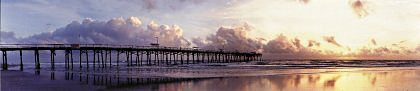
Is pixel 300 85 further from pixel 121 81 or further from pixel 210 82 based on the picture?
pixel 121 81

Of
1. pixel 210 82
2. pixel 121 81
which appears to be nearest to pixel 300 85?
pixel 210 82

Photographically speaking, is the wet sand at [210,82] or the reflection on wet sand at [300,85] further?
the wet sand at [210,82]

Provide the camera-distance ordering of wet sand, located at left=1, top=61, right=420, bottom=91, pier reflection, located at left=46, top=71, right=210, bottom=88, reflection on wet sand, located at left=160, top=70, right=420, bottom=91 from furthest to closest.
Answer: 1. pier reflection, located at left=46, top=71, right=210, bottom=88
2. wet sand, located at left=1, top=61, right=420, bottom=91
3. reflection on wet sand, located at left=160, top=70, right=420, bottom=91

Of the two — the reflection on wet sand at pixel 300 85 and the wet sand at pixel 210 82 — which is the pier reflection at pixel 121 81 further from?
the reflection on wet sand at pixel 300 85

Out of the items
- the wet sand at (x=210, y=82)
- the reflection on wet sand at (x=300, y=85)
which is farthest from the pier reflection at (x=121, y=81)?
the reflection on wet sand at (x=300, y=85)

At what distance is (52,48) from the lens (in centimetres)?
4166

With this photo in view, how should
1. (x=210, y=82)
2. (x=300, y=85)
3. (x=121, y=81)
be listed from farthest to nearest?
(x=121, y=81) → (x=210, y=82) → (x=300, y=85)

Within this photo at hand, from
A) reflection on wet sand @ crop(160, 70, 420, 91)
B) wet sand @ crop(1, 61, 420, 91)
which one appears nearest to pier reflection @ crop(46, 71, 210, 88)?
wet sand @ crop(1, 61, 420, 91)

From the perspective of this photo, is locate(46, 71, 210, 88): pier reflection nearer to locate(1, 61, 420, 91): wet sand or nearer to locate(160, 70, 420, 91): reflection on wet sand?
locate(1, 61, 420, 91): wet sand

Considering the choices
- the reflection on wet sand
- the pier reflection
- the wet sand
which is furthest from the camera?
the pier reflection

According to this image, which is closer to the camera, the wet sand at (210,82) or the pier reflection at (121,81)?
the wet sand at (210,82)

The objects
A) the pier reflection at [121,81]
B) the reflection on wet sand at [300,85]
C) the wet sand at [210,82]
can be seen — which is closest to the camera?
the reflection on wet sand at [300,85]

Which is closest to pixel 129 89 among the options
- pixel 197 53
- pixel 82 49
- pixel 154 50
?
pixel 82 49

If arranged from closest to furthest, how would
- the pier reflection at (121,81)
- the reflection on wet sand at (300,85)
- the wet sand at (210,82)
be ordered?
the reflection on wet sand at (300,85)
the wet sand at (210,82)
the pier reflection at (121,81)
